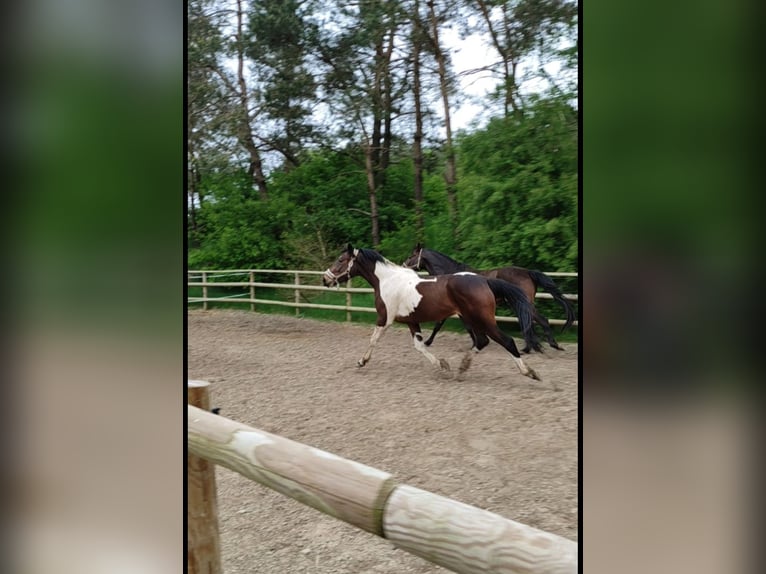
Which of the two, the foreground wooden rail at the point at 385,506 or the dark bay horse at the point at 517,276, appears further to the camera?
the dark bay horse at the point at 517,276

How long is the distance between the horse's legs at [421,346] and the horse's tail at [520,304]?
0.85 feet

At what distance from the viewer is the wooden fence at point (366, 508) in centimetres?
121

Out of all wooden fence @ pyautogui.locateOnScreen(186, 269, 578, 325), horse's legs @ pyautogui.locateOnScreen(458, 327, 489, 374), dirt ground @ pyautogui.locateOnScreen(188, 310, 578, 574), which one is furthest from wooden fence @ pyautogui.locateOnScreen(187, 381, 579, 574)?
Answer: horse's legs @ pyautogui.locateOnScreen(458, 327, 489, 374)

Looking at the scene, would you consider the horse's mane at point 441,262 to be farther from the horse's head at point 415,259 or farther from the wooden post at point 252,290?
the wooden post at point 252,290

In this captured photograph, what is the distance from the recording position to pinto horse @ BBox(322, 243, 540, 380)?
1.60m

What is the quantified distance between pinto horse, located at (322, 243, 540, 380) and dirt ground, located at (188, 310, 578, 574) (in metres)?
0.03
